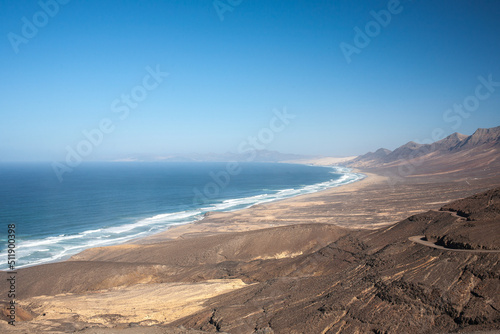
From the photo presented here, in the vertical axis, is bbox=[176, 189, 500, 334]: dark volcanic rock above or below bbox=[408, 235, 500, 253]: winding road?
below

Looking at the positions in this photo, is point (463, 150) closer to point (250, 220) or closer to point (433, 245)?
point (250, 220)

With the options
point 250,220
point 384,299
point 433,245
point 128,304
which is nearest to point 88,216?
point 250,220

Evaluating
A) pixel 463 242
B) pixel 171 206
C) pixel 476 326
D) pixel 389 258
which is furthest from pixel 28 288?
pixel 171 206

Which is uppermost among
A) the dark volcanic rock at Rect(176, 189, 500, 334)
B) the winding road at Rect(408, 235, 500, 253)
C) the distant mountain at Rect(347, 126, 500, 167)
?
the distant mountain at Rect(347, 126, 500, 167)

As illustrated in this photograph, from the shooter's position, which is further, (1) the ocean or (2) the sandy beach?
(1) the ocean

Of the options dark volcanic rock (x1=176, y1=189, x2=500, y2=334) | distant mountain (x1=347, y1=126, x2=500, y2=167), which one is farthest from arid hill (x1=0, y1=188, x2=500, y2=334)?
distant mountain (x1=347, y1=126, x2=500, y2=167)

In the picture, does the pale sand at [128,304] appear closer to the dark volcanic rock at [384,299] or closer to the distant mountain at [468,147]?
the dark volcanic rock at [384,299]

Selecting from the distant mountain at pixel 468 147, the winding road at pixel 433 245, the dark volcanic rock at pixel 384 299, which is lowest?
the dark volcanic rock at pixel 384 299

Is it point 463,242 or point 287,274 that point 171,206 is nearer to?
point 287,274

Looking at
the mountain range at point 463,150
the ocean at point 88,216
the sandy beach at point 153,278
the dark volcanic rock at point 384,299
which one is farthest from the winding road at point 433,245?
the mountain range at point 463,150

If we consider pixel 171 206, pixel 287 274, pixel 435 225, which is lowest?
pixel 287 274

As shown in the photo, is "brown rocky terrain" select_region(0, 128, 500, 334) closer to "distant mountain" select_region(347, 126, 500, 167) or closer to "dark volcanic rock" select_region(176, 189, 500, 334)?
"dark volcanic rock" select_region(176, 189, 500, 334)
